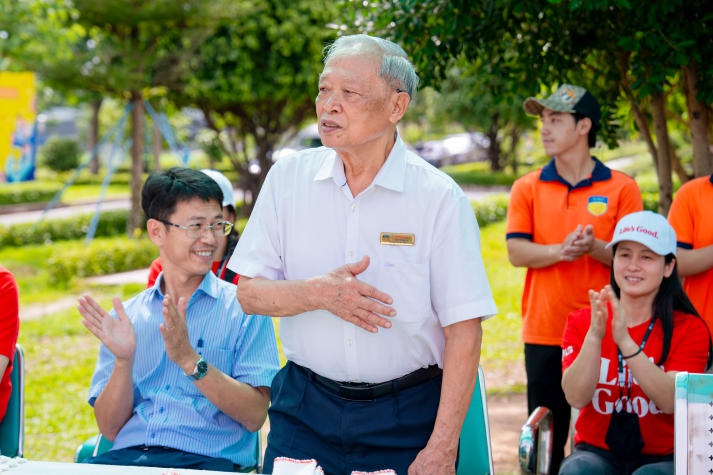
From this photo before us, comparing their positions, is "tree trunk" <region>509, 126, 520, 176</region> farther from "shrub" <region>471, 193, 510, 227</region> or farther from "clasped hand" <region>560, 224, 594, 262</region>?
"clasped hand" <region>560, 224, 594, 262</region>

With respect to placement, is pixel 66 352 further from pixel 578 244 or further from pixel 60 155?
pixel 60 155

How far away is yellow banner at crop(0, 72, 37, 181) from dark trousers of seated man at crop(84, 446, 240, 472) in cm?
1199

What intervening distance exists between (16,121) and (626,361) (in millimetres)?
13899

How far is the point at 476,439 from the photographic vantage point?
3170mm

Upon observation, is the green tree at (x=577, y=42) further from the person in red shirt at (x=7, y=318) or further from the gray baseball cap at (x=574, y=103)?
the person in red shirt at (x=7, y=318)

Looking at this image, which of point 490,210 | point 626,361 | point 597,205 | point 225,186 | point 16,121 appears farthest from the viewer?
point 490,210

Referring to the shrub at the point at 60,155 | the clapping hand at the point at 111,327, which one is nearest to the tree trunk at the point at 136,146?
the clapping hand at the point at 111,327

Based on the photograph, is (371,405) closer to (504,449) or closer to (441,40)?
(441,40)

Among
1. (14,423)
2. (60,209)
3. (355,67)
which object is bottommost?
(14,423)

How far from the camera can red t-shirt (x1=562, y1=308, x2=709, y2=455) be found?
3.25 meters

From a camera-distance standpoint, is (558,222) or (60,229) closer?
(558,222)

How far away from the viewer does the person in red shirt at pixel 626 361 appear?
3.23m

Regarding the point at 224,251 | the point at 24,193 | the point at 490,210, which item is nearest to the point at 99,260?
the point at 490,210

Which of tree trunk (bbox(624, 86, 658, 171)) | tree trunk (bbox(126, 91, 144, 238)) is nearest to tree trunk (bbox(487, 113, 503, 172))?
tree trunk (bbox(126, 91, 144, 238))
